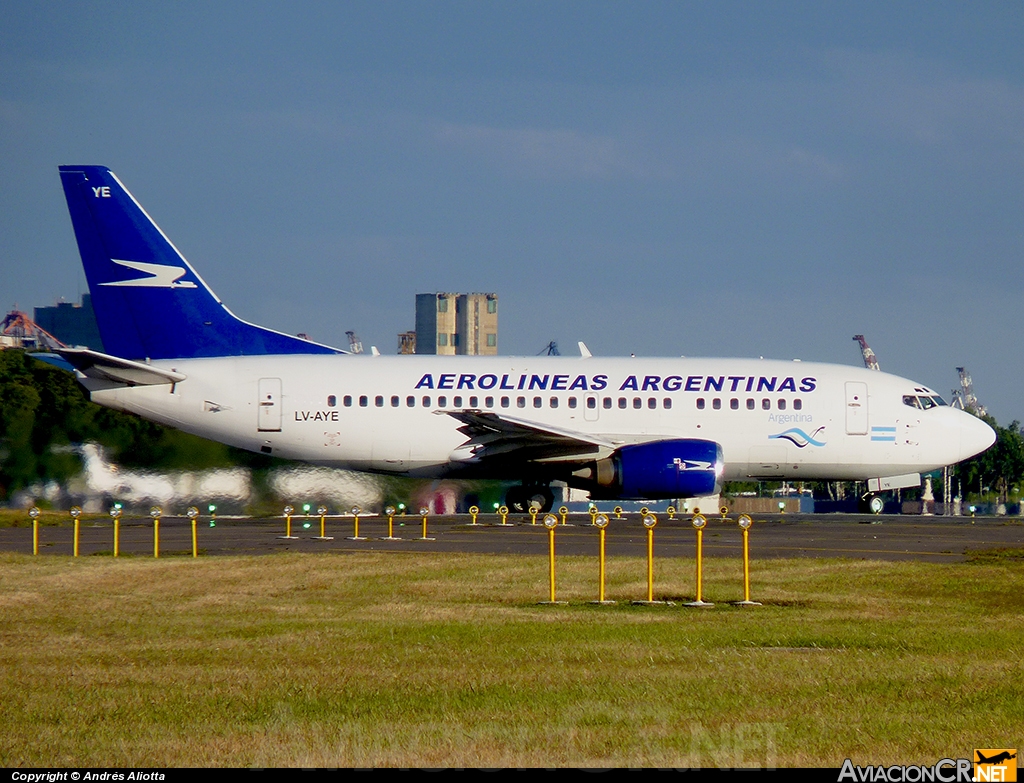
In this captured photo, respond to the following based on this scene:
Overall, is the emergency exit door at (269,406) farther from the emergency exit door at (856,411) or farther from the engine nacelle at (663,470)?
the emergency exit door at (856,411)

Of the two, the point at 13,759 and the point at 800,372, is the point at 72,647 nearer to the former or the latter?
the point at 13,759

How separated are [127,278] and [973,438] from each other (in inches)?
885

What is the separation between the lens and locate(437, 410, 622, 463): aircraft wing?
31.4 meters

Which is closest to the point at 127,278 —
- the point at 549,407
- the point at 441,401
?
the point at 441,401

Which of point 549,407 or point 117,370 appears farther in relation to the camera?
point 549,407

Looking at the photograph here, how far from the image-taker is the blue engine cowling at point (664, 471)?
1228 inches

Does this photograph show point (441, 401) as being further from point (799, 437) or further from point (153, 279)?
point (799, 437)

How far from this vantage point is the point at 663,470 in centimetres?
3119

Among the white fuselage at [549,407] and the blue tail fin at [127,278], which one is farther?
the blue tail fin at [127,278]

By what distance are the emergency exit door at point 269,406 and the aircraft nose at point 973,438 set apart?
18.0m

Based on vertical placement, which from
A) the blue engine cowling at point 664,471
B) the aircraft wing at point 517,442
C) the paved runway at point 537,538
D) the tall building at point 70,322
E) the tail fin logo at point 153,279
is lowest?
the paved runway at point 537,538

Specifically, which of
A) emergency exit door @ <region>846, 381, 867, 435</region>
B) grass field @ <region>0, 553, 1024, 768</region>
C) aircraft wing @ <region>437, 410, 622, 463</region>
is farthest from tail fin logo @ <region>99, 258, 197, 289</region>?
emergency exit door @ <region>846, 381, 867, 435</region>

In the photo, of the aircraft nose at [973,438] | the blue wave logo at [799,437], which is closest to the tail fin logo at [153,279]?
the blue wave logo at [799,437]

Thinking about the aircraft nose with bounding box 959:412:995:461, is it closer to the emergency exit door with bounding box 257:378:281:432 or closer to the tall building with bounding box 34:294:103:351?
the emergency exit door with bounding box 257:378:281:432
